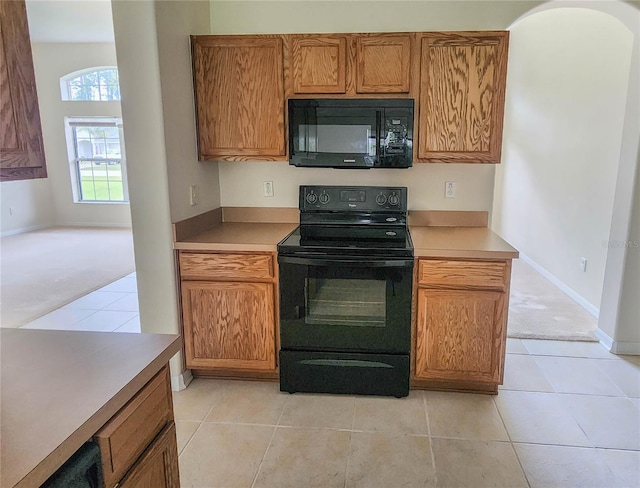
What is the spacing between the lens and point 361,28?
Answer: 9.34 ft

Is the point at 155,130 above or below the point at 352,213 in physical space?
above

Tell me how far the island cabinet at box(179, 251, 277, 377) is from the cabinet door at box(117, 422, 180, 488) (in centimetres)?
138

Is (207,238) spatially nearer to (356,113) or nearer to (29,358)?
(356,113)

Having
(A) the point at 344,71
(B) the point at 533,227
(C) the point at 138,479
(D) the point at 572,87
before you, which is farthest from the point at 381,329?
(B) the point at 533,227

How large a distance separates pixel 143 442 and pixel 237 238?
5.44 ft

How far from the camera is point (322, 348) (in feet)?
8.48

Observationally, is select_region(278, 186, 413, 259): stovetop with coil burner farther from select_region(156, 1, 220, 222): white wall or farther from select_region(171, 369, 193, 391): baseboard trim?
select_region(171, 369, 193, 391): baseboard trim

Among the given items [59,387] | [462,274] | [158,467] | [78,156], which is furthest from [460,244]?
[78,156]

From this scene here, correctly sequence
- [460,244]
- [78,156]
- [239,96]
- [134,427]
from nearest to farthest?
[134,427] < [460,244] < [239,96] < [78,156]

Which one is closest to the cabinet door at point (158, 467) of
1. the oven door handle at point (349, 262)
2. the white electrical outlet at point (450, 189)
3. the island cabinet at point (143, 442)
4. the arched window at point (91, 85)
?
the island cabinet at point (143, 442)

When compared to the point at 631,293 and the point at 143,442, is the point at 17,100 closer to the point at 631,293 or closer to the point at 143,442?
the point at 143,442

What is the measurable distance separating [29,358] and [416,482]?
159 centimetres

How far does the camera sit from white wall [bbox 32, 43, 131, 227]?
7.72 meters

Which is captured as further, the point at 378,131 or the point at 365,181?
the point at 365,181
